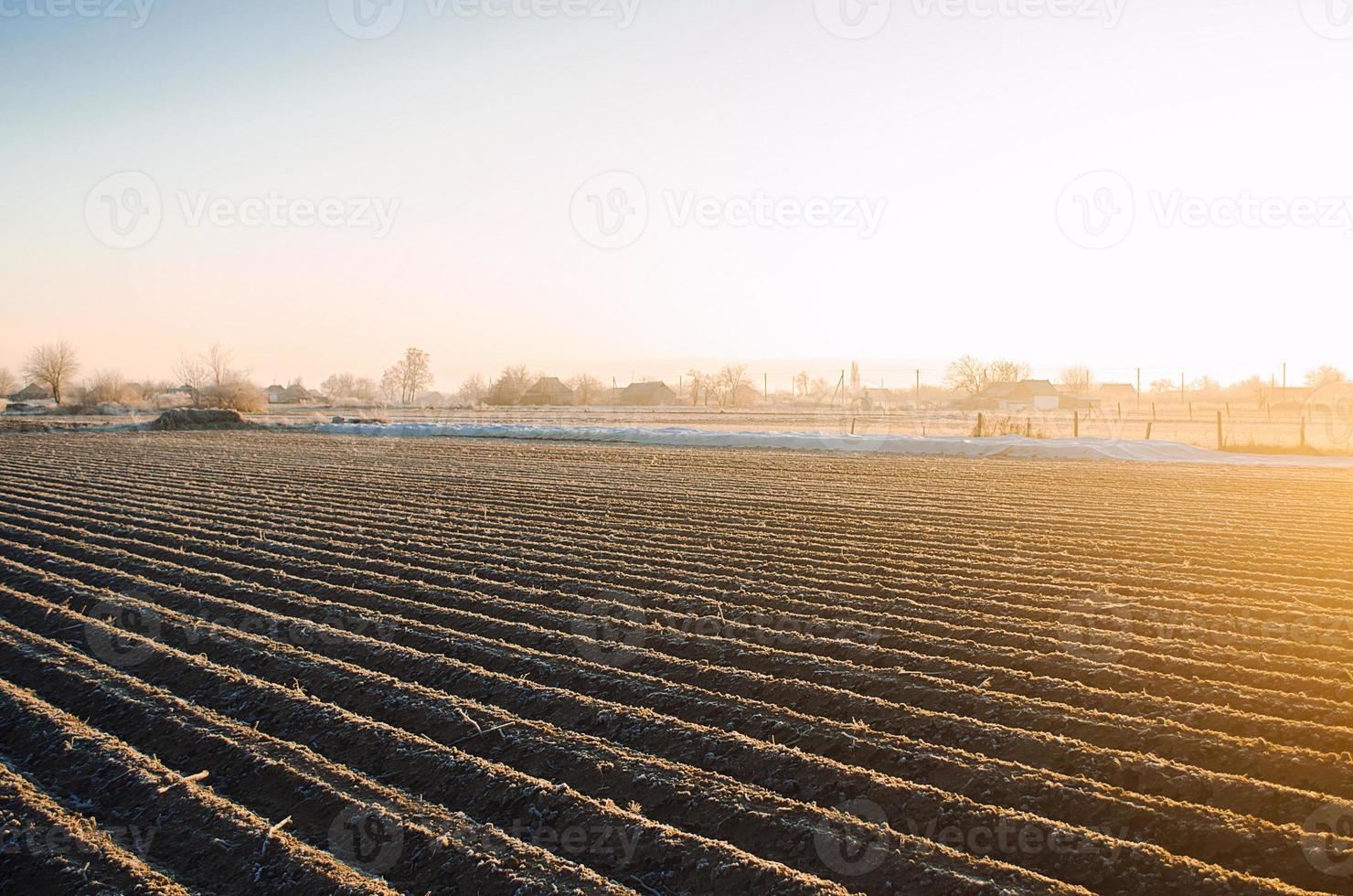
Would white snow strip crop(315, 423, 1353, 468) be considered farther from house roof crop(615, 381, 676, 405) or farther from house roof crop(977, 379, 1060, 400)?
house roof crop(615, 381, 676, 405)

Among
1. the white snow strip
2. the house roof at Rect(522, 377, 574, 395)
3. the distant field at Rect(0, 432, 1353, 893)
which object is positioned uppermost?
the house roof at Rect(522, 377, 574, 395)

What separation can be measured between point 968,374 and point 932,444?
205 feet

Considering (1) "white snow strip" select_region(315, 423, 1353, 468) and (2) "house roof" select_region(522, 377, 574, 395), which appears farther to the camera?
(2) "house roof" select_region(522, 377, 574, 395)

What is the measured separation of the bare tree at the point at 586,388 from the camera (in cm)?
8319

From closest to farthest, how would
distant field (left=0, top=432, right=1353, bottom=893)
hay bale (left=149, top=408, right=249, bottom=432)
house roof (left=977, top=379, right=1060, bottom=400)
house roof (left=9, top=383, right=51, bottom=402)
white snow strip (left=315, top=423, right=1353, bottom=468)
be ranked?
1. distant field (left=0, top=432, right=1353, bottom=893)
2. white snow strip (left=315, top=423, right=1353, bottom=468)
3. hay bale (left=149, top=408, right=249, bottom=432)
4. house roof (left=977, top=379, right=1060, bottom=400)
5. house roof (left=9, top=383, right=51, bottom=402)

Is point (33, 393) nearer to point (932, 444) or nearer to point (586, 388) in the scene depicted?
point (586, 388)

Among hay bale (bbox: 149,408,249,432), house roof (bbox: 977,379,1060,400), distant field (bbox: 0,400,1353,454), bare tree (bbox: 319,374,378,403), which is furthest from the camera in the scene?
bare tree (bbox: 319,374,378,403)

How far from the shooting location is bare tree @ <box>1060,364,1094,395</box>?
306ft

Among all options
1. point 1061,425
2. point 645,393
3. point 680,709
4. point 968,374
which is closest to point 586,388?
point 645,393

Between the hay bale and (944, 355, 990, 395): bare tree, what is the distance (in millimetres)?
61925

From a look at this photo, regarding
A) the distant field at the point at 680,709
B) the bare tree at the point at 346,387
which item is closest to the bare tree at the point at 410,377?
the bare tree at the point at 346,387

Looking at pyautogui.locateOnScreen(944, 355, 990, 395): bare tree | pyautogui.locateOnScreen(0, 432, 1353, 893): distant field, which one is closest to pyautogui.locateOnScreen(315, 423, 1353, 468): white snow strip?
pyautogui.locateOnScreen(0, 432, 1353, 893): distant field

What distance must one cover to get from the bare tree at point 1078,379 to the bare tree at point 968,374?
619 inches

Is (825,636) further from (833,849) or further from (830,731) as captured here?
(833,849)
